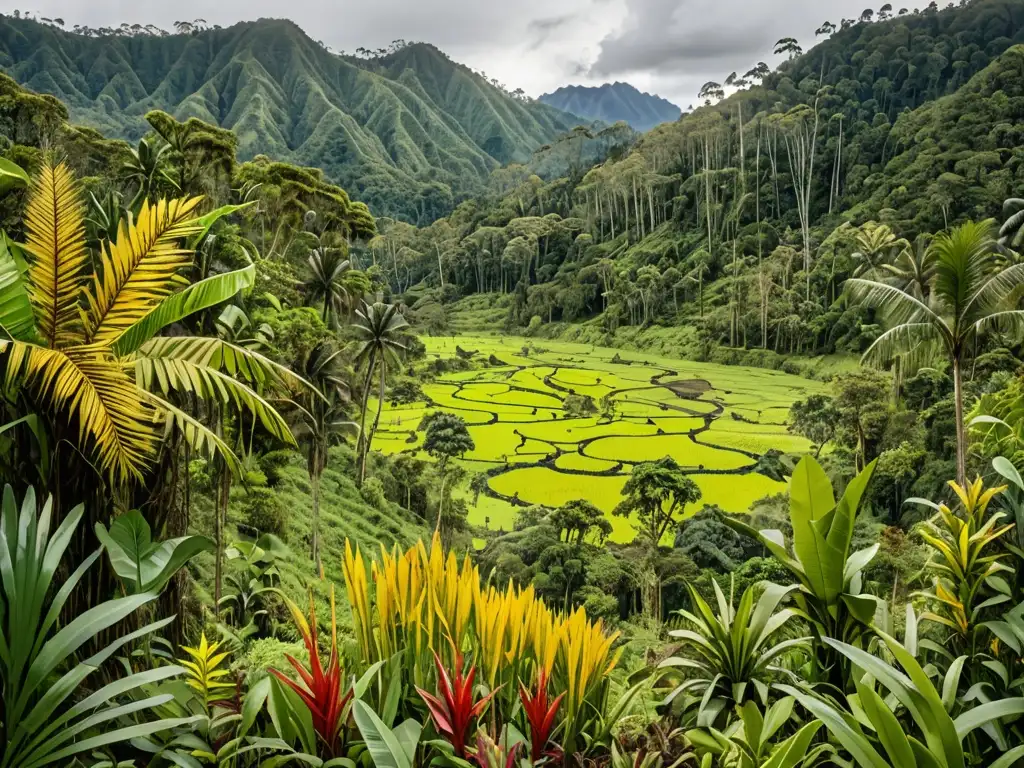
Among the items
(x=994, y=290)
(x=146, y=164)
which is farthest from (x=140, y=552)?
(x=146, y=164)

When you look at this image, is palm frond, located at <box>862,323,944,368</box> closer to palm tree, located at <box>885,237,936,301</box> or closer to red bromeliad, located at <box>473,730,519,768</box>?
palm tree, located at <box>885,237,936,301</box>

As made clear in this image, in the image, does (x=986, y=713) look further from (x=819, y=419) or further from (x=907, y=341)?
(x=819, y=419)

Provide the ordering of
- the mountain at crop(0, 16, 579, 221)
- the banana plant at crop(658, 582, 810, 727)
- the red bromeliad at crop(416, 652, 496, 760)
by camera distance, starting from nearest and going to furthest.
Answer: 1. the red bromeliad at crop(416, 652, 496, 760)
2. the banana plant at crop(658, 582, 810, 727)
3. the mountain at crop(0, 16, 579, 221)

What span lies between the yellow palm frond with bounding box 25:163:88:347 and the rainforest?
0.02 m

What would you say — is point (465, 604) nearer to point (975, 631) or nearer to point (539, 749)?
point (539, 749)

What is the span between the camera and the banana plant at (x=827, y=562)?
255cm

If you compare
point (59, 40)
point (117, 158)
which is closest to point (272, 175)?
point (117, 158)

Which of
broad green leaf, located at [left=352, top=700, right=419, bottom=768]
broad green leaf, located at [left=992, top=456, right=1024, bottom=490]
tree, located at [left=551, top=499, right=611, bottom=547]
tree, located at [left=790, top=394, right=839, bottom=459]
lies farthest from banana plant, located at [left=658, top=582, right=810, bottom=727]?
tree, located at [left=790, top=394, right=839, bottom=459]

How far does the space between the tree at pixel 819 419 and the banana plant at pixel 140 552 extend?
18841mm

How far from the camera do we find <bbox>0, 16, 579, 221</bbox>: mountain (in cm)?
10612

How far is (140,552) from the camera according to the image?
242cm

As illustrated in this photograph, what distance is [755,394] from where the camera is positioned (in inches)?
1178

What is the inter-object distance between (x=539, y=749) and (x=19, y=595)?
1695 mm

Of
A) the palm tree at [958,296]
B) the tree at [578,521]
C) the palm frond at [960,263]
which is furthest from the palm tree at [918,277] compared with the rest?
the tree at [578,521]
